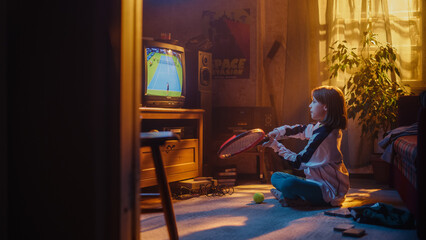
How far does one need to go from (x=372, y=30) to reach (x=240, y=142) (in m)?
2.63

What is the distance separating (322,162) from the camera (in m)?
2.94

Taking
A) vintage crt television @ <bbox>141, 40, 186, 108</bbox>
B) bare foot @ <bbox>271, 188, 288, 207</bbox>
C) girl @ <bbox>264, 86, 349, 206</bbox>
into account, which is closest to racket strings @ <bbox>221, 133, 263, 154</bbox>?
girl @ <bbox>264, 86, 349, 206</bbox>

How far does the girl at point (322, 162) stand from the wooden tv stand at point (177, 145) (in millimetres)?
952

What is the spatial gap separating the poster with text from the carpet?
196 centimetres

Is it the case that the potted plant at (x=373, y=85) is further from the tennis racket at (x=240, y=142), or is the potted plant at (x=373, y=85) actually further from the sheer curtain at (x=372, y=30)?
the tennis racket at (x=240, y=142)

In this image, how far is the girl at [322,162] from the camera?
9.44ft

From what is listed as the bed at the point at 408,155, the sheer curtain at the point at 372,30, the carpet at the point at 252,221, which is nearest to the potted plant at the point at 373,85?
the sheer curtain at the point at 372,30

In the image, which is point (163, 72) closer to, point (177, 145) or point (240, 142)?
point (177, 145)
